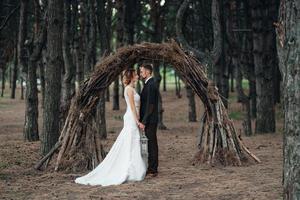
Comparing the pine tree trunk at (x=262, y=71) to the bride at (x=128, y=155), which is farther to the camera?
the pine tree trunk at (x=262, y=71)

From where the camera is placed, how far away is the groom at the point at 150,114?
31.9 feet

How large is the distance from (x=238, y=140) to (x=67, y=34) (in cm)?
713

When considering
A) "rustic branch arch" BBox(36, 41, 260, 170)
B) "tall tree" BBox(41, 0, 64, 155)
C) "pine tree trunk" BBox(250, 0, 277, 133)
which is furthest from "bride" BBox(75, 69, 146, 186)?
"pine tree trunk" BBox(250, 0, 277, 133)

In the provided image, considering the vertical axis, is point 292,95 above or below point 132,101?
above

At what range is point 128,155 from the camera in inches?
380

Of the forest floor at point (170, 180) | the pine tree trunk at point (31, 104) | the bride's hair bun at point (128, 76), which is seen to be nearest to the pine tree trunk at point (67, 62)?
the pine tree trunk at point (31, 104)

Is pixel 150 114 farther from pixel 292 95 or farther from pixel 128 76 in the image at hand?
pixel 292 95

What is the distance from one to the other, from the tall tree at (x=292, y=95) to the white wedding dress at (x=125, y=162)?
4.23 meters

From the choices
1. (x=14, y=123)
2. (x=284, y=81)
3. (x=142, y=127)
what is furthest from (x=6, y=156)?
(x=14, y=123)

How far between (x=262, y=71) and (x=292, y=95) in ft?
38.8

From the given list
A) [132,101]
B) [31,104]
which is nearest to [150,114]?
[132,101]

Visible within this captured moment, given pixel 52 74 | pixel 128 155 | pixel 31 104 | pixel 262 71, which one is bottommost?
pixel 128 155

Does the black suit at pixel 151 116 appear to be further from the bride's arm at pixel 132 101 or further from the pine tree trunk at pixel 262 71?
the pine tree trunk at pixel 262 71

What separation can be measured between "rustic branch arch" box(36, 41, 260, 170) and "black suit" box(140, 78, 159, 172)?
4.23 ft
